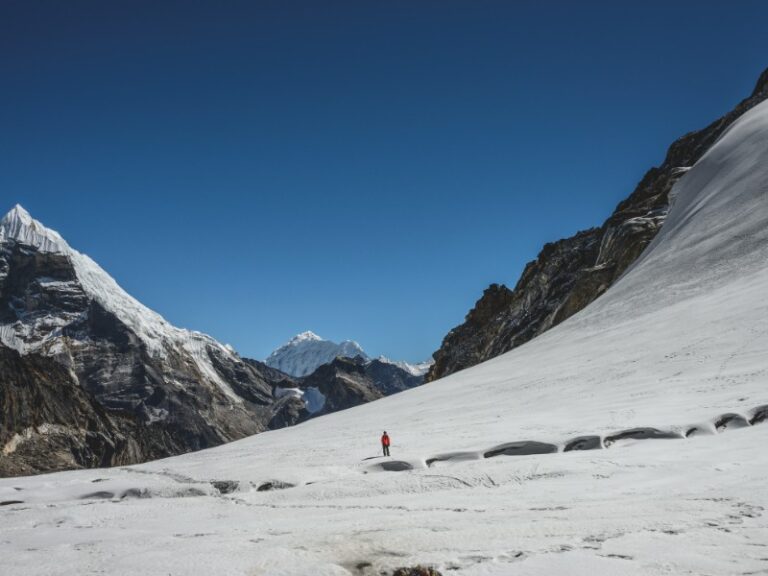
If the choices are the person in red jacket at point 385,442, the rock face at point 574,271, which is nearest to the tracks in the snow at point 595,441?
the person in red jacket at point 385,442

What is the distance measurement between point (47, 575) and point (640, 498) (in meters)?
8.11

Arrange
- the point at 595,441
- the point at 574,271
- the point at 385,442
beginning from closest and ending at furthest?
the point at 595,441, the point at 385,442, the point at 574,271

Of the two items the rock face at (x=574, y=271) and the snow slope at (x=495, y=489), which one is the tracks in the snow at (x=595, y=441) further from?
the rock face at (x=574, y=271)

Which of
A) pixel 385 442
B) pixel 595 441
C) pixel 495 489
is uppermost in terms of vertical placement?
pixel 385 442

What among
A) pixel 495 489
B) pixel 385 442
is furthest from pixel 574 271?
pixel 495 489

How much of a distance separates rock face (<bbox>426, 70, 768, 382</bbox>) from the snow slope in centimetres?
2767

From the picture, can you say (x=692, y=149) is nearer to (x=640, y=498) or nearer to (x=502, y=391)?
(x=502, y=391)

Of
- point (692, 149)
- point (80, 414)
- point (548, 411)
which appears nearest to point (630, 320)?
point (548, 411)

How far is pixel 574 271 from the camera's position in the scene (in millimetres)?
65188

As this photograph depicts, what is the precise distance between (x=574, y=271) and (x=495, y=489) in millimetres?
58183

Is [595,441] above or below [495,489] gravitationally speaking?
above

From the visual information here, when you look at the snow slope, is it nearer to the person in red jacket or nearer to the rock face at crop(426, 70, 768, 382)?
the person in red jacket

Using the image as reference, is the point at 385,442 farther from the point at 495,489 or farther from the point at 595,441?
the point at 595,441

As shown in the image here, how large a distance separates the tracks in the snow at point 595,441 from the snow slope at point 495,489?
41 mm
